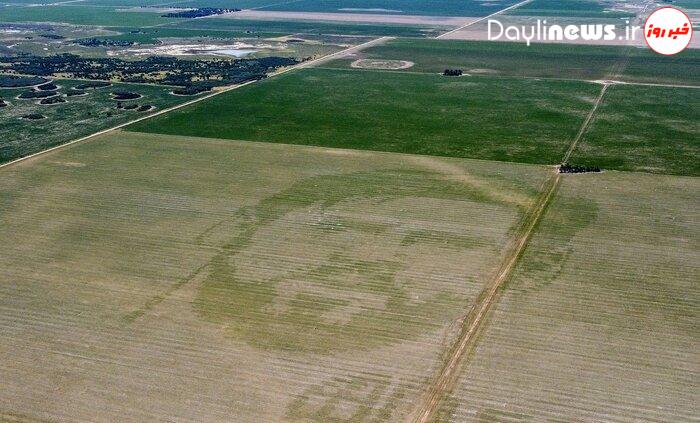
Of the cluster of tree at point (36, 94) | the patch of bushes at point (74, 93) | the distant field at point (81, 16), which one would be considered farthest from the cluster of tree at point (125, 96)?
the distant field at point (81, 16)

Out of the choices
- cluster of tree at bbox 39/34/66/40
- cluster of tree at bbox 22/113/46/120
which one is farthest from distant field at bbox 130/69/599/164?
cluster of tree at bbox 39/34/66/40

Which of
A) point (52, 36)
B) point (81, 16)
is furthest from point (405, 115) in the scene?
point (81, 16)

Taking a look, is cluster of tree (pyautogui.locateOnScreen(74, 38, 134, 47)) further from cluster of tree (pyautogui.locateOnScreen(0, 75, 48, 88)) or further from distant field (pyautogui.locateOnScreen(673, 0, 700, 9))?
distant field (pyautogui.locateOnScreen(673, 0, 700, 9))

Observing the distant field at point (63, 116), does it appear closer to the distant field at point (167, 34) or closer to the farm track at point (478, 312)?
A: the distant field at point (167, 34)

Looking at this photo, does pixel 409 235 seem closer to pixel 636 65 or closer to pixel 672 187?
pixel 672 187

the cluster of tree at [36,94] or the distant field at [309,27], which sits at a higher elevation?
the distant field at [309,27]

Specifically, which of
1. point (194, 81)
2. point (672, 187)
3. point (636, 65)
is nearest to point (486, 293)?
point (672, 187)
